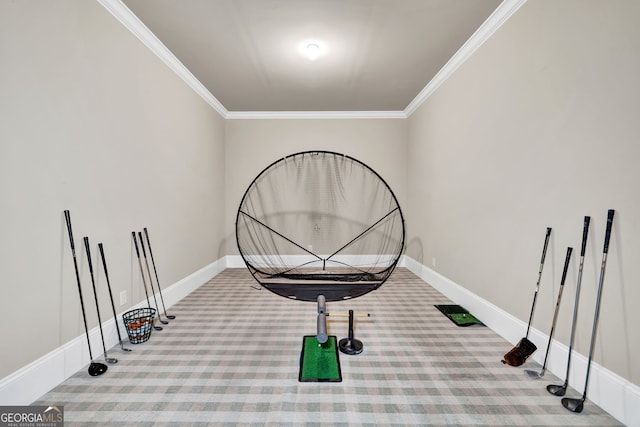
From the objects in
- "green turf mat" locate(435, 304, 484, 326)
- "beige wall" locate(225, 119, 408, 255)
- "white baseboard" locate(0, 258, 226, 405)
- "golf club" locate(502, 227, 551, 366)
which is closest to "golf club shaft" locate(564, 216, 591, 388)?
"golf club" locate(502, 227, 551, 366)

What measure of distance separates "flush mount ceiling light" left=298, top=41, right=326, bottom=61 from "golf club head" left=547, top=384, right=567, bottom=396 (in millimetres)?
3074

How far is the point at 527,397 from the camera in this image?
163 centimetres

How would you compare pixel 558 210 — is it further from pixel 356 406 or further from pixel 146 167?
pixel 146 167

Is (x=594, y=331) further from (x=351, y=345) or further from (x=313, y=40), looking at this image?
(x=313, y=40)

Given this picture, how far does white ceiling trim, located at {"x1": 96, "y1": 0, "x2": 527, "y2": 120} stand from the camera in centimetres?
227

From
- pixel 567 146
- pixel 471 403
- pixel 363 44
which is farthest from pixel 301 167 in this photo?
pixel 471 403

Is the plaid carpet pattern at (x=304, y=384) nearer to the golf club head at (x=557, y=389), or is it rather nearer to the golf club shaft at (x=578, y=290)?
the golf club head at (x=557, y=389)

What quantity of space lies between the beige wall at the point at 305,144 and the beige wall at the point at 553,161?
1705 mm

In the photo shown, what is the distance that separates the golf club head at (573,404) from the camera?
149 cm

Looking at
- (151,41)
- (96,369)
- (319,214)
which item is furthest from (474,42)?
(96,369)

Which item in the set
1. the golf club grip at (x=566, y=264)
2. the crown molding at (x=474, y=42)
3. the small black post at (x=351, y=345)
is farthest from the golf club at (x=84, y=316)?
the crown molding at (x=474, y=42)

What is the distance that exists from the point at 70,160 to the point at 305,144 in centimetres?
341

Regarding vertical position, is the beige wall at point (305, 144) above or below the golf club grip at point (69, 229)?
above

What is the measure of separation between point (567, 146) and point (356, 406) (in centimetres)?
191
